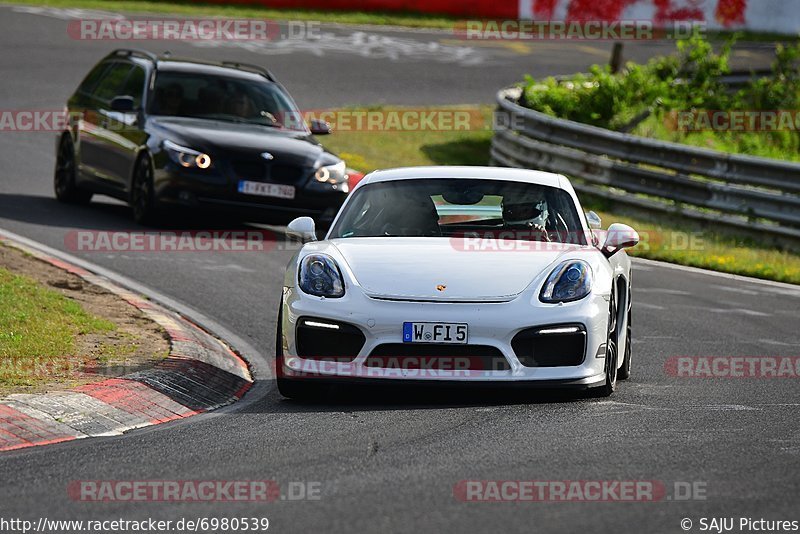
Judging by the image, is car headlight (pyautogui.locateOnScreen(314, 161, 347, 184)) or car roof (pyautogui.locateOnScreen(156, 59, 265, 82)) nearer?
car headlight (pyautogui.locateOnScreen(314, 161, 347, 184))

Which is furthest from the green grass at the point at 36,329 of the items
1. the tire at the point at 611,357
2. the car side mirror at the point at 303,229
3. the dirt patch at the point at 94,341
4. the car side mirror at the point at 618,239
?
the car side mirror at the point at 618,239

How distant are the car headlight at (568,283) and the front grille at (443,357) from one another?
1.36 ft

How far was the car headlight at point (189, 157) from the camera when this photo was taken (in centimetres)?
1469

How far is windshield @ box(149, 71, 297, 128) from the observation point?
1576cm

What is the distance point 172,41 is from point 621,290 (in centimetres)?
2305

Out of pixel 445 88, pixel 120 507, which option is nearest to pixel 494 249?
pixel 120 507

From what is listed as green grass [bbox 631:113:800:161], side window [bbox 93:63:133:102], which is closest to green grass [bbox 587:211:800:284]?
side window [bbox 93:63:133:102]

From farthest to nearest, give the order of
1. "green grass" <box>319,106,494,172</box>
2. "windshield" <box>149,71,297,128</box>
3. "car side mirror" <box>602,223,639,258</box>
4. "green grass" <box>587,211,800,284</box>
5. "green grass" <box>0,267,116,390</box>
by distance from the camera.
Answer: "green grass" <box>319,106,494,172</box>
"windshield" <box>149,71,297,128</box>
"green grass" <box>587,211,800,284</box>
"car side mirror" <box>602,223,639,258</box>
"green grass" <box>0,267,116,390</box>

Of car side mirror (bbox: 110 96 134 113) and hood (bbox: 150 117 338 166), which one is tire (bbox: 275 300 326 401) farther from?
car side mirror (bbox: 110 96 134 113)

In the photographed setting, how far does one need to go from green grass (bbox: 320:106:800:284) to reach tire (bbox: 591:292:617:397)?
6.68 m

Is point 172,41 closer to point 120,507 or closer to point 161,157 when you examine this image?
point 161,157

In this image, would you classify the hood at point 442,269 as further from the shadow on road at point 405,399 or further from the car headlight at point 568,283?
the shadow on road at point 405,399

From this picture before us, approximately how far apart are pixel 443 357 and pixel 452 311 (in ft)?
0.78

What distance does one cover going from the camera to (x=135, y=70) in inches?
640
